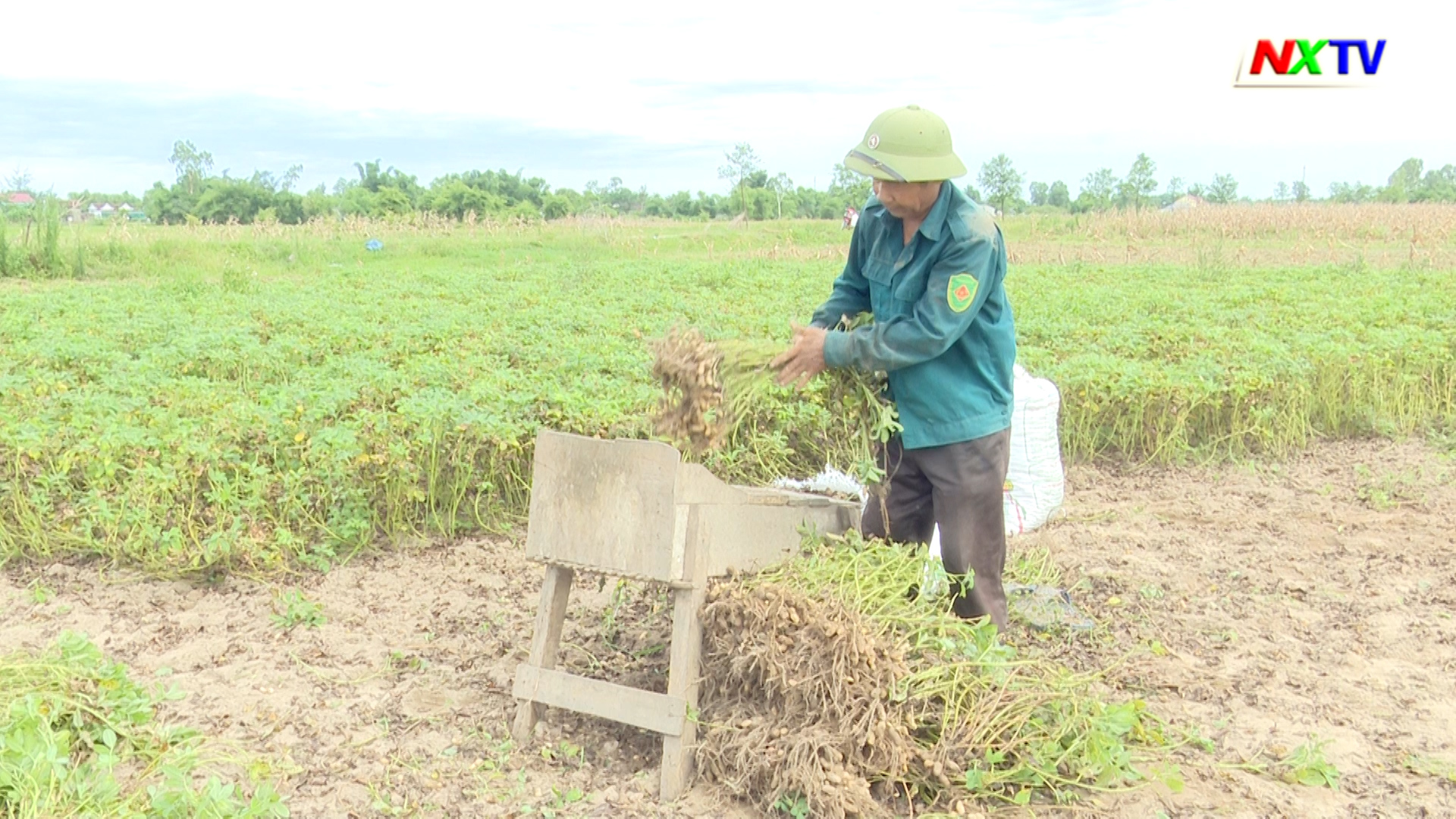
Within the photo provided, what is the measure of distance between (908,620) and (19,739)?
7.42ft

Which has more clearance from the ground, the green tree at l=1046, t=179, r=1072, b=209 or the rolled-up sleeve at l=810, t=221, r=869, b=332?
the green tree at l=1046, t=179, r=1072, b=209

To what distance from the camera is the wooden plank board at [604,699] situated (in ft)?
9.98

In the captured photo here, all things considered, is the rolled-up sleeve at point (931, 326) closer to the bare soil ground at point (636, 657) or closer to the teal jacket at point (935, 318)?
the teal jacket at point (935, 318)

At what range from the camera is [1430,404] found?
7.43 m

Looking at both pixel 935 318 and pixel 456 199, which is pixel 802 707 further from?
pixel 456 199

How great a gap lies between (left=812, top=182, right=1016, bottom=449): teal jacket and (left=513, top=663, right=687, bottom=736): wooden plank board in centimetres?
108

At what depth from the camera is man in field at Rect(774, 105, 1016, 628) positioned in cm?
→ 320

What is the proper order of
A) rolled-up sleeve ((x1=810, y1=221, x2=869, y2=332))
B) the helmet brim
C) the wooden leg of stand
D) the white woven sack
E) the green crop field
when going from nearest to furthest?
1. the helmet brim
2. the wooden leg of stand
3. rolled-up sleeve ((x1=810, y1=221, x2=869, y2=332))
4. the green crop field
5. the white woven sack

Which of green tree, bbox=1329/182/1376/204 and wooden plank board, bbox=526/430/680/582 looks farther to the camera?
green tree, bbox=1329/182/1376/204

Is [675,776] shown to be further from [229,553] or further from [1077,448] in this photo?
[1077,448]

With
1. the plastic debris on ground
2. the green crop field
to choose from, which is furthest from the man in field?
the green crop field

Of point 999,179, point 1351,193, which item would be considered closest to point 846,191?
point 999,179

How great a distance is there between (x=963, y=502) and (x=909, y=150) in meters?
1.11

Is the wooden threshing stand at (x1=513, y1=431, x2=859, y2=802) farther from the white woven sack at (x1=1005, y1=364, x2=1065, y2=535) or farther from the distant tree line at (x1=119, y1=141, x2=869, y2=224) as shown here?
the distant tree line at (x1=119, y1=141, x2=869, y2=224)
